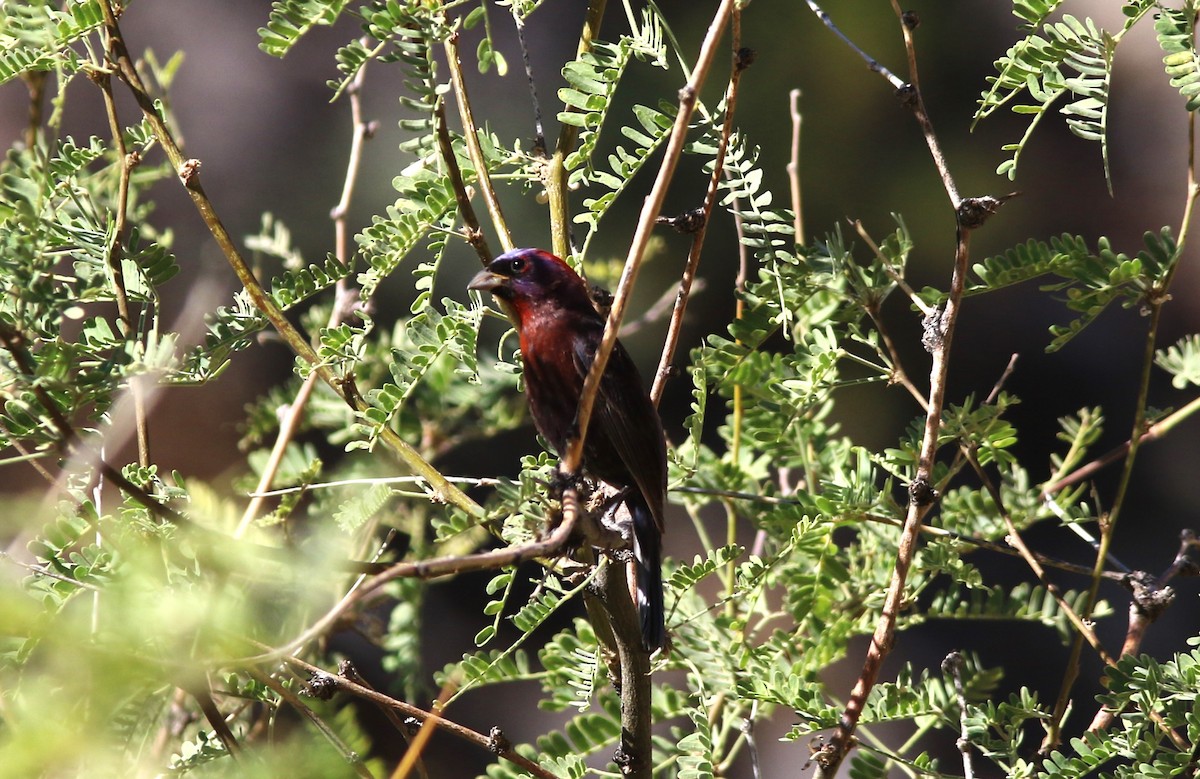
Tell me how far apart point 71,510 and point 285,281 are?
1.66 feet

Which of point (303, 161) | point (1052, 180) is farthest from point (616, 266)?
point (1052, 180)

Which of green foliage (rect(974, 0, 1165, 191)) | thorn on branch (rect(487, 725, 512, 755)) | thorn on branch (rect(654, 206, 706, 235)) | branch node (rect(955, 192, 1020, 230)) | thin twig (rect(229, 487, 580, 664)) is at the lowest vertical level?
thorn on branch (rect(487, 725, 512, 755))

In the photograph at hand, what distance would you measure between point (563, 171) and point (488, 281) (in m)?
0.55

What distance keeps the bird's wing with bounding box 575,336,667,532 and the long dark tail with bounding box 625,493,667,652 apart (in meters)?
0.03

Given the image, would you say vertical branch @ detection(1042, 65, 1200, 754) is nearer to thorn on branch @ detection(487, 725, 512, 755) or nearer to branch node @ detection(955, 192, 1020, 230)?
branch node @ detection(955, 192, 1020, 230)

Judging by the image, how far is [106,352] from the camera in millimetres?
1849

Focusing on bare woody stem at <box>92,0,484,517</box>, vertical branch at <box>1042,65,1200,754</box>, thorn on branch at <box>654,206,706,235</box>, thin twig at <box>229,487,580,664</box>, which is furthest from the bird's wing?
thin twig at <box>229,487,580,664</box>

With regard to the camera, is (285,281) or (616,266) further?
(616,266)

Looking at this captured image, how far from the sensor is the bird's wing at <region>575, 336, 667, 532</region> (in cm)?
241

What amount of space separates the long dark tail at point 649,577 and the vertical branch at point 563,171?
0.60 meters

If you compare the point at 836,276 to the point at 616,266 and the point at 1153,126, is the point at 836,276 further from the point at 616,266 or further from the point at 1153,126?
the point at 1153,126

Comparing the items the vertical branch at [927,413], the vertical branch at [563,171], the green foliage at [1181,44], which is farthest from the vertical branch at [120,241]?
the green foliage at [1181,44]

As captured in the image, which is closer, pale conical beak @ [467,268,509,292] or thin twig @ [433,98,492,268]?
thin twig @ [433,98,492,268]

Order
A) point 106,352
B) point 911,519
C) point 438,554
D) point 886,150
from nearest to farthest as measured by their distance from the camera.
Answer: point 911,519 → point 106,352 → point 438,554 → point 886,150
